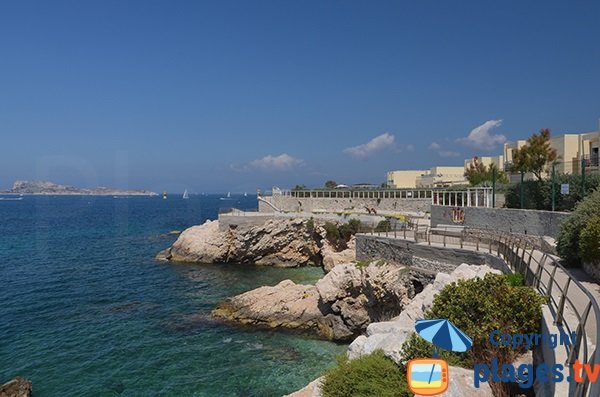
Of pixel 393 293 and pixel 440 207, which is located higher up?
pixel 440 207

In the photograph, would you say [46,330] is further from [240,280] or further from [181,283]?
[240,280]

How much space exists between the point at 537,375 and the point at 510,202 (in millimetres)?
26399

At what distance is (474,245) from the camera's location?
20.9m

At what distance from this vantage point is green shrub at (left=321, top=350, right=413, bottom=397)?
30.1 feet

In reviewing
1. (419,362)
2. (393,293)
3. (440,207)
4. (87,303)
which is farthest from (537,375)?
(87,303)

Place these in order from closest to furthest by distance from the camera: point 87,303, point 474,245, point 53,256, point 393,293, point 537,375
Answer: point 537,375 < point 474,245 < point 393,293 < point 87,303 < point 53,256

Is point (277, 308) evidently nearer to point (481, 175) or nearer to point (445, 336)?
point (445, 336)

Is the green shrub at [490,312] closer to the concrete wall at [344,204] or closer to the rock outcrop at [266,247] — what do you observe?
the rock outcrop at [266,247]

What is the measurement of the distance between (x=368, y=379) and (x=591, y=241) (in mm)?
9973

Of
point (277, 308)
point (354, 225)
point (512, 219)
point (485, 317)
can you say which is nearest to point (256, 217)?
point (354, 225)

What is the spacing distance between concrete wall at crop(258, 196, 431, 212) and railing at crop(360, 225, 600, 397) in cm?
1850

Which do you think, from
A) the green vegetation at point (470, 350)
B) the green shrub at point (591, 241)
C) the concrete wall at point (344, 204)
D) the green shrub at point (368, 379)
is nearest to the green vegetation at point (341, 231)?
the concrete wall at point (344, 204)

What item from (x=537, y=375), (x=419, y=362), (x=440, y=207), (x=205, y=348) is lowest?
(x=205, y=348)

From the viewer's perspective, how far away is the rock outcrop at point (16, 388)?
1623 cm
